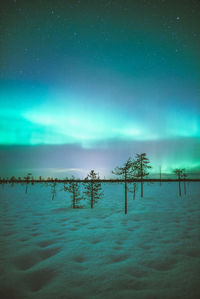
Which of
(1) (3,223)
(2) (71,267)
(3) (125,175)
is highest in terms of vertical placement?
(3) (125,175)

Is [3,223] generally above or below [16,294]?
below

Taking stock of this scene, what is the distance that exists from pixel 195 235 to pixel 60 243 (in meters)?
6.75

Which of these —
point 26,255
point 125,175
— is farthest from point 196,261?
point 125,175

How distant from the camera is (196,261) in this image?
5.11m

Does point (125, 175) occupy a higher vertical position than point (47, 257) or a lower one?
higher

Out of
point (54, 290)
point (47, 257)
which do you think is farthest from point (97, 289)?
point (47, 257)

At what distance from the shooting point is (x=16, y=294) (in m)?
3.66

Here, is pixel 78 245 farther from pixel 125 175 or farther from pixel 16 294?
pixel 125 175

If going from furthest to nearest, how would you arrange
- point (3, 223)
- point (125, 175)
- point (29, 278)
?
point (125, 175) → point (3, 223) → point (29, 278)

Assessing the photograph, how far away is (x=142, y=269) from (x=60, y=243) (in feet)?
12.7

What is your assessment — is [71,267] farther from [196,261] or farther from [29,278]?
[196,261]

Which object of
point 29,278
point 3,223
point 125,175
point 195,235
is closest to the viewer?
point 29,278

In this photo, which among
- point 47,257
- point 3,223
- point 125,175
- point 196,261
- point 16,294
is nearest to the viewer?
point 16,294

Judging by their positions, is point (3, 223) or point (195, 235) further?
point (3, 223)
